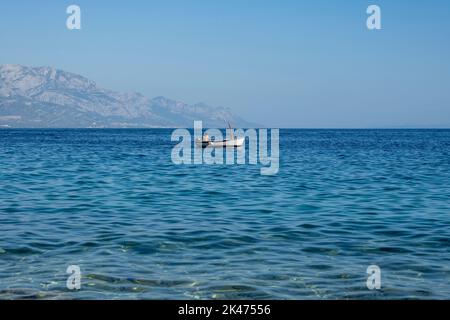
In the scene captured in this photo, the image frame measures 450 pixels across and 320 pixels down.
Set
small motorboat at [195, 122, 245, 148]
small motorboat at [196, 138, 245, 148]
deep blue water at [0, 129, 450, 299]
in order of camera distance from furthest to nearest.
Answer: small motorboat at [196, 138, 245, 148] < small motorboat at [195, 122, 245, 148] < deep blue water at [0, 129, 450, 299]

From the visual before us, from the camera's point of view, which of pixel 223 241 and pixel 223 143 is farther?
pixel 223 143

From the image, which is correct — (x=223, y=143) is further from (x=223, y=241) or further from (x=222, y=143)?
(x=223, y=241)

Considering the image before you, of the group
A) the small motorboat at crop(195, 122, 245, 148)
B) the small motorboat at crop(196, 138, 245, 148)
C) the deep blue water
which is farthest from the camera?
the small motorboat at crop(196, 138, 245, 148)

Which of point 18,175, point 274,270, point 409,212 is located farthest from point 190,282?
point 18,175

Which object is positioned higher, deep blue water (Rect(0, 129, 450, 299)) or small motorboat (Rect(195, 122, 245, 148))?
small motorboat (Rect(195, 122, 245, 148))

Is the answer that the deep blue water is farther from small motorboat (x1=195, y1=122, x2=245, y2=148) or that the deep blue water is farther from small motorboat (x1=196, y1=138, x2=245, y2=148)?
small motorboat (x1=196, y1=138, x2=245, y2=148)

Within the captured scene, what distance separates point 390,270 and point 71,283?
9.14 metres

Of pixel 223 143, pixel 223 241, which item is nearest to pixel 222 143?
pixel 223 143

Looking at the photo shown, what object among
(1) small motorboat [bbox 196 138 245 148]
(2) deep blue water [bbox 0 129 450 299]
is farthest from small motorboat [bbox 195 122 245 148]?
(2) deep blue water [bbox 0 129 450 299]

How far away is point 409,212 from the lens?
2633cm

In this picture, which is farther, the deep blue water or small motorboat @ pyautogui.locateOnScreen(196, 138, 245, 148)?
small motorboat @ pyautogui.locateOnScreen(196, 138, 245, 148)

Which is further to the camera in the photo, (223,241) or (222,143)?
(222,143)

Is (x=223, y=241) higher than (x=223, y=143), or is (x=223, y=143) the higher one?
(x=223, y=143)
